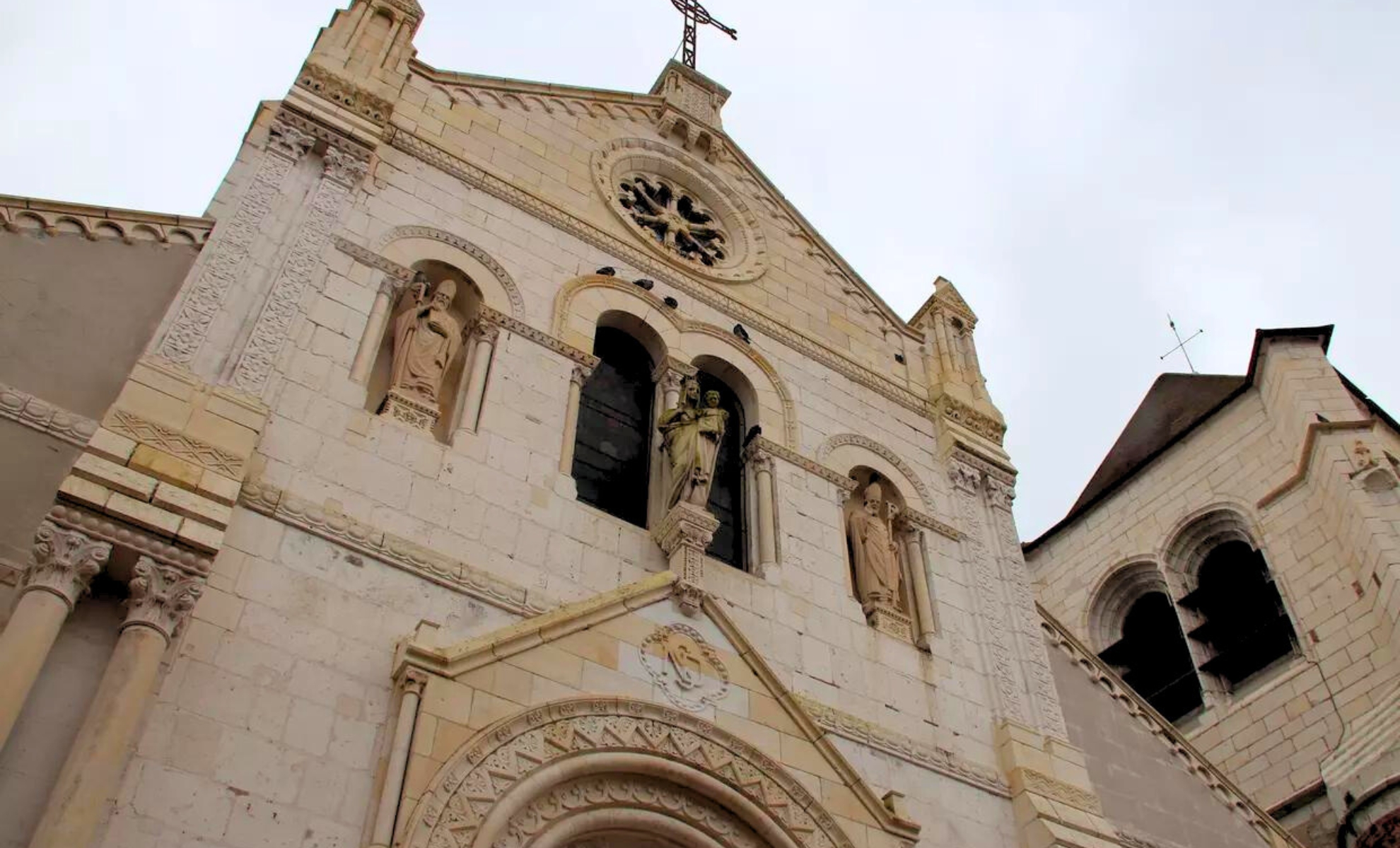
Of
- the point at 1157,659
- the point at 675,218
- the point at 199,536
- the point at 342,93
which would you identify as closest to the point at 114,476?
the point at 199,536

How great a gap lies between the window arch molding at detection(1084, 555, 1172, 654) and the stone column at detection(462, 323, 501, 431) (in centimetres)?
1477

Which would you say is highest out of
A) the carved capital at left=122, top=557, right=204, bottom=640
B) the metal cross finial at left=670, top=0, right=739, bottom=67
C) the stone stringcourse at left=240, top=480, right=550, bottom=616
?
the metal cross finial at left=670, top=0, right=739, bottom=67

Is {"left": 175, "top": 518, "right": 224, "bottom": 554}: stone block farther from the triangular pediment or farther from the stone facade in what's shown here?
the stone facade

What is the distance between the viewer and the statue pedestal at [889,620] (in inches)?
456

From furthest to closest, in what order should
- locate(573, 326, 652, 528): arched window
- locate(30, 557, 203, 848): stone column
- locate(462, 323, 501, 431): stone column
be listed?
locate(573, 326, 652, 528): arched window
locate(462, 323, 501, 431): stone column
locate(30, 557, 203, 848): stone column

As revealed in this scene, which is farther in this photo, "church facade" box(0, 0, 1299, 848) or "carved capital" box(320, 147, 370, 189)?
"carved capital" box(320, 147, 370, 189)

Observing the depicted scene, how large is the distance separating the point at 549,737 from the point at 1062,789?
5289 millimetres

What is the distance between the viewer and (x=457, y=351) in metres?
11.0

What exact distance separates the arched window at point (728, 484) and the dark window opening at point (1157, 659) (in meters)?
10.5

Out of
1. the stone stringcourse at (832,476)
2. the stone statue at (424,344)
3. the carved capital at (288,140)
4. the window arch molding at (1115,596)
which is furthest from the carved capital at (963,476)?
the window arch molding at (1115,596)

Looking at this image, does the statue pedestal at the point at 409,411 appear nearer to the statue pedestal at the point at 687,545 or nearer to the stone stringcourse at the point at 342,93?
the statue pedestal at the point at 687,545

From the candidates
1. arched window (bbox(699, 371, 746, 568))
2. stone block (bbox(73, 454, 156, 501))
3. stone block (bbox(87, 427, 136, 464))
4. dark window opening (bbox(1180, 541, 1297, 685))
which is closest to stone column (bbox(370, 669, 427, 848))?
stone block (bbox(73, 454, 156, 501))

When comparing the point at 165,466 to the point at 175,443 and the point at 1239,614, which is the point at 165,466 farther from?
the point at 1239,614

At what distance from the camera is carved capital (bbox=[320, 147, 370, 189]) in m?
11.3
